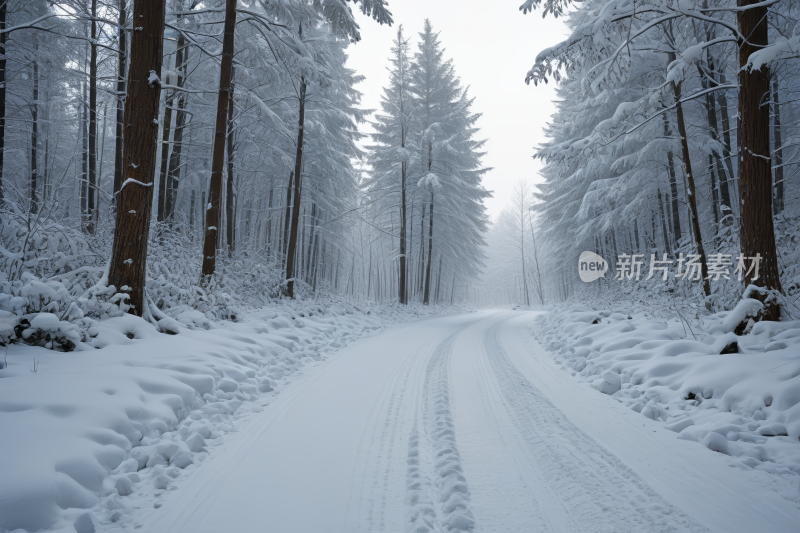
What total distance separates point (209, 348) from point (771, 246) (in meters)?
8.56

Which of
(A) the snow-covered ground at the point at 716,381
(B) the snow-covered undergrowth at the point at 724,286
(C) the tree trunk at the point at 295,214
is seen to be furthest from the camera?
(C) the tree trunk at the point at 295,214

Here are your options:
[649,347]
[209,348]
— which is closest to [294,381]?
[209,348]

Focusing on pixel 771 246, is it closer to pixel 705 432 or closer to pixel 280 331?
pixel 705 432

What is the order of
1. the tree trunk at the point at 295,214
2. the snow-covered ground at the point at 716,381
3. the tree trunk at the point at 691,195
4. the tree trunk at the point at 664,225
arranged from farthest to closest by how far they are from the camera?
the tree trunk at the point at 664,225, the tree trunk at the point at 295,214, the tree trunk at the point at 691,195, the snow-covered ground at the point at 716,381

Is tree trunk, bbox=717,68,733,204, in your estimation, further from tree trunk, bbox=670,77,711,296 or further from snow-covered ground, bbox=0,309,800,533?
snow-covered ground, bbox=0,309,800,533

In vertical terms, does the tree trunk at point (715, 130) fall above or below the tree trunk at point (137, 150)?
above

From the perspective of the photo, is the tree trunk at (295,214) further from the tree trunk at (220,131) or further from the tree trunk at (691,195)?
the tree trunk at (691,195)

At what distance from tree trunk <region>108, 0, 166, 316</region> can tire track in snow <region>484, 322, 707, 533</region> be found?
5.88 metres

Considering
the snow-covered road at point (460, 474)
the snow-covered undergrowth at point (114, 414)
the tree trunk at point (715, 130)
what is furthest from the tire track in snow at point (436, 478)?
the tree trunk at point (715, 130)

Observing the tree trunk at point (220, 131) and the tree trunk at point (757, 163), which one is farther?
the tree trunk at point (220, 131)

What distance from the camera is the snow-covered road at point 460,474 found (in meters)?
2.28

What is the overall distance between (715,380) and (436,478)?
12.1ft

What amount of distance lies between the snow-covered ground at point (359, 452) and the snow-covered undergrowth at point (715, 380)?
3 cm

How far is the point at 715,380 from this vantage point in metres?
4.20
